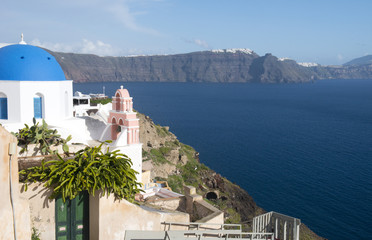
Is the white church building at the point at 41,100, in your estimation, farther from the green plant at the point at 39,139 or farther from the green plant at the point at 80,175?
the green plant at the point at 80,175

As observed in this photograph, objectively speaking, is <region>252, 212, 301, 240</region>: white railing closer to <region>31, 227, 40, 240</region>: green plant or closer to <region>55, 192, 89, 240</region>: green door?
<region>55, 192, 89, 240</region>: green door

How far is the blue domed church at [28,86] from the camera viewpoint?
66.5ft

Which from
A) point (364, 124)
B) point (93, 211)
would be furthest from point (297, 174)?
point (364, 124)

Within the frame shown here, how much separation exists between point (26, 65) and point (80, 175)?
14.2 m

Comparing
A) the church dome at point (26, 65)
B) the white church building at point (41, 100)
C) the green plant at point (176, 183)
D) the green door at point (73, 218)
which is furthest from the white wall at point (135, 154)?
the green plant at point (176, 183)

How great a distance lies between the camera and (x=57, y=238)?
958cm

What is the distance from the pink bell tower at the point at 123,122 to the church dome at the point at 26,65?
406 centimetres

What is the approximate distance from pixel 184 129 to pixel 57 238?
76.8 metres

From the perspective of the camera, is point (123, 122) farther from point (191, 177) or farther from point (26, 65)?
point (191, 177)

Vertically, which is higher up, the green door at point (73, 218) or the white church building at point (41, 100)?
the white church building at point (41, 100)

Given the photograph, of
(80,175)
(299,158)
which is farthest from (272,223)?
(299,158)

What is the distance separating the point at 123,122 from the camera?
23094 mm

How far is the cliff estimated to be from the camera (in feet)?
119

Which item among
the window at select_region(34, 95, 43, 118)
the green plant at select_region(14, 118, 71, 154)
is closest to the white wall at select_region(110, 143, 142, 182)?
the window at select_region(34, 95, 43, 118)
